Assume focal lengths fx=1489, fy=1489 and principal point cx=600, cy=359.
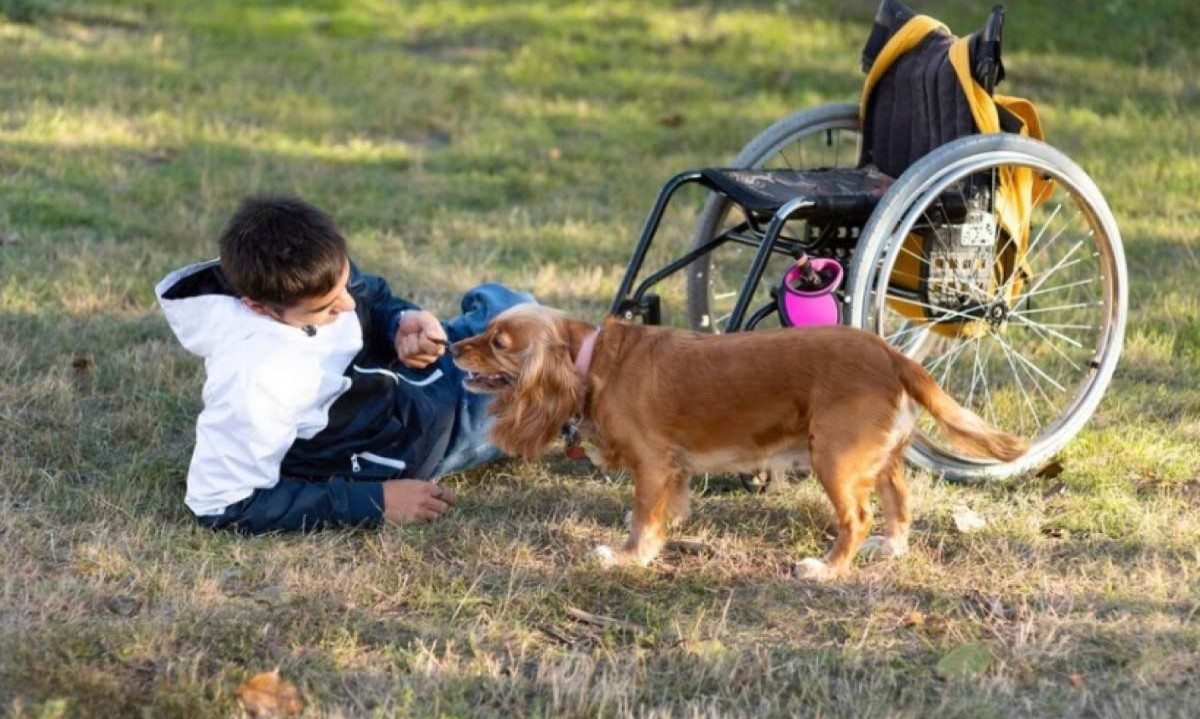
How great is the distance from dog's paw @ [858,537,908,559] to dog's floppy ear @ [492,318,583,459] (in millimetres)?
894

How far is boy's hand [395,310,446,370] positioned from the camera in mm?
4410

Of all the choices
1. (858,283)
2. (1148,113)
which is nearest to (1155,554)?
(858,283)

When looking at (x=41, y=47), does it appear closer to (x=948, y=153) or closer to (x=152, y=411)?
(x=152, y=411)

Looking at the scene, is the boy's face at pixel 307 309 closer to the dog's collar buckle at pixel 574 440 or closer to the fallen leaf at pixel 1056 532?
the dog's collar buckle at pixel 574 440

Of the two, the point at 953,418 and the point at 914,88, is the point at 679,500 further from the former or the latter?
the point at 914,88

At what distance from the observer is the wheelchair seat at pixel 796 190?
440cm

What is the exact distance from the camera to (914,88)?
491 cm

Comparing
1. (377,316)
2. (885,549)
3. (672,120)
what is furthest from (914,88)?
(672,120)

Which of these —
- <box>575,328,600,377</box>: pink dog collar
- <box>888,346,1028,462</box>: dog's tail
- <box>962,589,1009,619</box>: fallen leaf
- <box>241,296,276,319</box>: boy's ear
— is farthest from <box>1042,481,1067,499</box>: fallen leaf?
<box>241,296,276,319</box>: boy's ear

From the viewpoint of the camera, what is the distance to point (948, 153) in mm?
4258

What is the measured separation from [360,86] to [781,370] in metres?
6.94

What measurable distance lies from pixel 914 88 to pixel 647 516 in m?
1.88

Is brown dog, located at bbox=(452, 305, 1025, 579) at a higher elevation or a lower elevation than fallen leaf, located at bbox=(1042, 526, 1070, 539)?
higher

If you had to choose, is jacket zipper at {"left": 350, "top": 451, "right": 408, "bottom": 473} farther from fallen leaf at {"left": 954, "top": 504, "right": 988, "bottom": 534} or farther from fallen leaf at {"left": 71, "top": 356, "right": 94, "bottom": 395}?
fallen leaf at {"left": 954, "top": 504, "right": 988, "bottom": 534}
